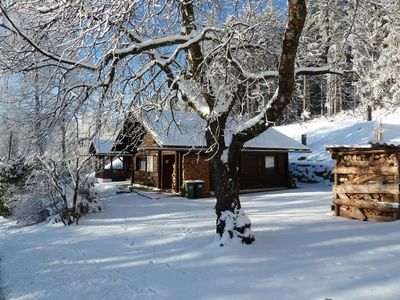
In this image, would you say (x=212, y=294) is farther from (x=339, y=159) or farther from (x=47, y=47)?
(x=339, y=159)

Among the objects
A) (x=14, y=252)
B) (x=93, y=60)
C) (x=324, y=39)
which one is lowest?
(x=14, y=252)

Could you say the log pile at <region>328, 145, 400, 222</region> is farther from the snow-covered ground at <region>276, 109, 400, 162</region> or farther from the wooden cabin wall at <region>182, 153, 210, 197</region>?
the snow-covered ground at <region>276, 109, 400, 162</region>

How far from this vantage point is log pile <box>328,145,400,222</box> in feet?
31.6

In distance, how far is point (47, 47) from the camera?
24.6 feet

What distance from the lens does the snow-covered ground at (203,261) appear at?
18.1 ft

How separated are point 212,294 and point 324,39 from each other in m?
6.99

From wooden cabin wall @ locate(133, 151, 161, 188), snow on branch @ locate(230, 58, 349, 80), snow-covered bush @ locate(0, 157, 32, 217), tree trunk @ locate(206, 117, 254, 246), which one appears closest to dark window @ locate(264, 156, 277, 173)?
wooden cabin wall @ locate(133, 151, 161, 188)

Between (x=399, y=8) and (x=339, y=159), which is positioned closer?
(x=399, y=8)

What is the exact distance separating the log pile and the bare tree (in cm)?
334

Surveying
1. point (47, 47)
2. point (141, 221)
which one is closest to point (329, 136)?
point (141, 221)

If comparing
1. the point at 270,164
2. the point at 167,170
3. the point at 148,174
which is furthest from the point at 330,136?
the point at 148,174

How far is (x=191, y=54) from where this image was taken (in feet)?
28.5

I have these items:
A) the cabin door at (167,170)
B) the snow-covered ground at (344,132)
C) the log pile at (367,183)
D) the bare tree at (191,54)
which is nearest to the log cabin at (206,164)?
the cabin door at (167,170)

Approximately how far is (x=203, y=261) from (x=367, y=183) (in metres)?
5.73
